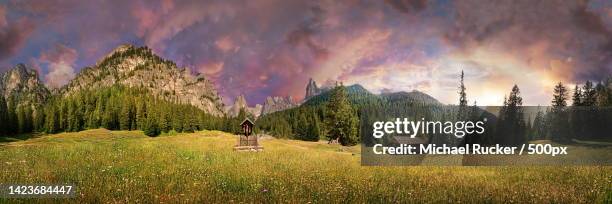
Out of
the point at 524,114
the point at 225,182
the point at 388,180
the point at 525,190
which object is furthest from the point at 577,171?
the point at 524,114

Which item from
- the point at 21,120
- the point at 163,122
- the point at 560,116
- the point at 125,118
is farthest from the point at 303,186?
the point at 125,118

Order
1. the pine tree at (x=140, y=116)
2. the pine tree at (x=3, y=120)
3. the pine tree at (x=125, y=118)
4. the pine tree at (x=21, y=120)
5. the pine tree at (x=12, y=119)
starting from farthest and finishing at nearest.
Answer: the pine tree at (x=125, y=118)
the pine tree at (x=140, y=116)
the pine tree at (x=21, y=120)
the pine tree at (x=12, y=119)
the pine tree at (x=3, y=120)

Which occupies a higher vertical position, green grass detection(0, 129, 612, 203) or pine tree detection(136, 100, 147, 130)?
pine tree detection(136, 100, 147, 130)

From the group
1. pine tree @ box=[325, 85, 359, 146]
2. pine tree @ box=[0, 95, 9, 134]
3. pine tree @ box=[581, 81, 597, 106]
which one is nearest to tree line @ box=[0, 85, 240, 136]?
pine tree @ box=[0, 95, 9, 134]

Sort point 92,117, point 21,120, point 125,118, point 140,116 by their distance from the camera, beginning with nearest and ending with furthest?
point 21,120 < point 92,117 < point 125,118 < point 140,116

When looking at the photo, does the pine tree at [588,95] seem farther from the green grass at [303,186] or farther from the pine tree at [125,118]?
the pine tree at [125,118]

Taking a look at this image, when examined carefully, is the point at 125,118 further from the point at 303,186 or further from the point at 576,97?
the point at 303,186

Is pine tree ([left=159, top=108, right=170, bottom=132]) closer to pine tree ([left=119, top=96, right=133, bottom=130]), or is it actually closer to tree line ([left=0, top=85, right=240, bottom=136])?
tree line ([left=0, top=85, right=240, bottom=136])

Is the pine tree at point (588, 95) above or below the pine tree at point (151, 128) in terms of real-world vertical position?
above

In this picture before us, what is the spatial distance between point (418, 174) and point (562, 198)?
18.1ft

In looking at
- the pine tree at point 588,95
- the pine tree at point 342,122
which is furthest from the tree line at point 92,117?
the pine tree at point 588,95

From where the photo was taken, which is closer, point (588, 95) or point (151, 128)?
point (588, 95)

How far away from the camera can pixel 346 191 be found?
1067 cm

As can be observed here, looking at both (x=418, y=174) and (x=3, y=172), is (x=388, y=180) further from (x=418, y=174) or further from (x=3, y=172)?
(x=3, y=172)
